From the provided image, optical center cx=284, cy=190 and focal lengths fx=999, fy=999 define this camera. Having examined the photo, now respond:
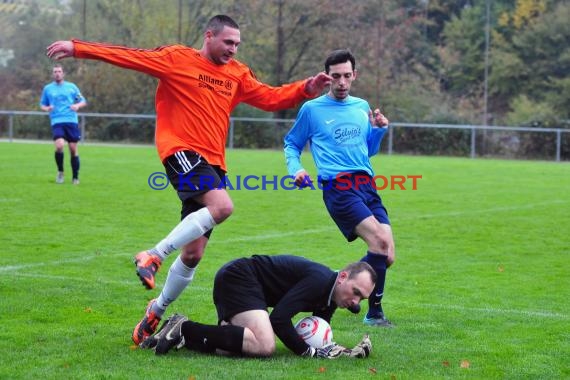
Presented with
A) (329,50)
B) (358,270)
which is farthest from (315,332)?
(329,50)

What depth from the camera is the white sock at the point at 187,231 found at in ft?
20.6

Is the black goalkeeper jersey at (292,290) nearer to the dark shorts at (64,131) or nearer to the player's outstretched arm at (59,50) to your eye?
the player's outstretched arm at (59,50)

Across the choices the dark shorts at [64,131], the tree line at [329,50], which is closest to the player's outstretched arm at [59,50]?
the dark shorts at [64,131]

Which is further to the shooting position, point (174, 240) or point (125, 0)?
point (125, 0)

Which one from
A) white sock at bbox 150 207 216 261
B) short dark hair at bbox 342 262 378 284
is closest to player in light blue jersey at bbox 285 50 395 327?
short dark hair at bbox 342 262 378 284

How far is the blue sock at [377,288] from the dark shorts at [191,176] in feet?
4.55

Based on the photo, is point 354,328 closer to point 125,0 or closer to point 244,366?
point 244,366

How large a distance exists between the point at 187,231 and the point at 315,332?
1032mm

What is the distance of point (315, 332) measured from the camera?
20.5 ft

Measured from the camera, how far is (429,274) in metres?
9.69

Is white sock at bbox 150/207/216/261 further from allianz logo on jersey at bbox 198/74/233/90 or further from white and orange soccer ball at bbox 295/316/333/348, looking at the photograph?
allianz logo on jersey at bbox 198/74/233/90

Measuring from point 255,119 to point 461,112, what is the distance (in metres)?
11.3

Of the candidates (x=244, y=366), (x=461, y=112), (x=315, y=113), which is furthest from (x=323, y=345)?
(x=461, y=112)

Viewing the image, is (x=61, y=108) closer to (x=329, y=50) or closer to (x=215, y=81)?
(x=215, y=81)
